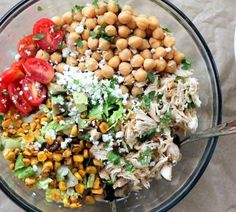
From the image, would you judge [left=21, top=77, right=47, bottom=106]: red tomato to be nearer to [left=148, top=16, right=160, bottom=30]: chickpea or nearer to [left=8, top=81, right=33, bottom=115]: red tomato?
[left=8, top=81, right=33, bottom=115]: red tomato

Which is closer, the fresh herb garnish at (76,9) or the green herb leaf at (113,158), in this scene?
the green herb leaf at (113,158)

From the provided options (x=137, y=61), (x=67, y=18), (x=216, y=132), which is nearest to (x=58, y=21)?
(x=67, y=18)

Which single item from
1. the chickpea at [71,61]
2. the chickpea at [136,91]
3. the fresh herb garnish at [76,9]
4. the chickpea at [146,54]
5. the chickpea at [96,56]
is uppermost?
the fresh herb garnish at [76,9]

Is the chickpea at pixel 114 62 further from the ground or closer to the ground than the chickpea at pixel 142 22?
closer to the ground

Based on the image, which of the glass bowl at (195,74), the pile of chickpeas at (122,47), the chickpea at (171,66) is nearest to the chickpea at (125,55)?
the pile of chickpeas at (122,47)

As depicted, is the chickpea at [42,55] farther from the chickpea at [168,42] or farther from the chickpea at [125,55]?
the chickpea at [168,42]

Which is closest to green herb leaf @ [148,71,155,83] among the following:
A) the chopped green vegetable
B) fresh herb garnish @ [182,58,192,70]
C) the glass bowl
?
the chopped green vegetable

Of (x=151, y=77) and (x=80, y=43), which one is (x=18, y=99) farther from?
(x=151, y=77)
